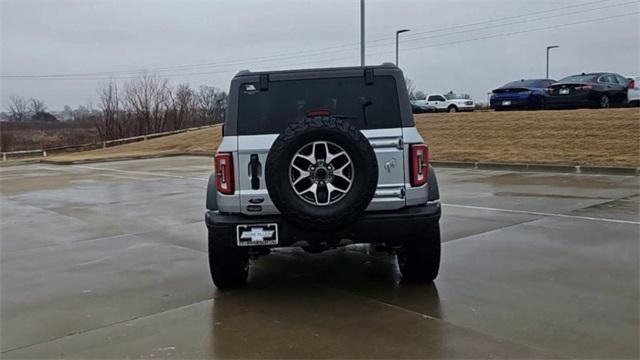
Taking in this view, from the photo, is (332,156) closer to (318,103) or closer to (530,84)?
(318,103)

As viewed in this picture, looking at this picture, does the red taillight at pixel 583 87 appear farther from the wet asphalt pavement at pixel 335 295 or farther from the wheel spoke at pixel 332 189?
the wheel spoke at pixel 332 189

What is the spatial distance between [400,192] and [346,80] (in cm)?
109

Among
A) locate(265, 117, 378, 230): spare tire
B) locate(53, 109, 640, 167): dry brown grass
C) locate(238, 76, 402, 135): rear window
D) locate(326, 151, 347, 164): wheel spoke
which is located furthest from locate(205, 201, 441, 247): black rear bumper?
locate(53, 109, 640, 167): dry brown grass

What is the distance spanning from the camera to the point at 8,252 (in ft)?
24.5

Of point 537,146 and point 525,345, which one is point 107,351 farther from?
point 537,146

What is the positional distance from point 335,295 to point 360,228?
2.47 feet

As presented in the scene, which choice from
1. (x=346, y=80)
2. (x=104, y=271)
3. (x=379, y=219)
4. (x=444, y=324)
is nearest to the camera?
(x=444, y=324)

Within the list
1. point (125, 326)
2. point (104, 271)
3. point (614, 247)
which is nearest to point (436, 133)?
point (614, 247)

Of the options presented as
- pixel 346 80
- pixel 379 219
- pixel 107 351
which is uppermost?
pixel 346 80

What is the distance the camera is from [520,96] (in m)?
25.3

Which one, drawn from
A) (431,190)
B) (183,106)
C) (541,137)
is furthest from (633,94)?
(183,106)

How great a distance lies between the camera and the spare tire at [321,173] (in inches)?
178

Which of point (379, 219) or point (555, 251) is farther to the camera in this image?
Answer: point (555, 251)

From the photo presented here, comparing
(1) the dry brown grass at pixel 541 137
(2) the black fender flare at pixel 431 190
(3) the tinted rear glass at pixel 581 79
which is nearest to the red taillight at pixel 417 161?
(2) the black fender flare at pixel 431 190
